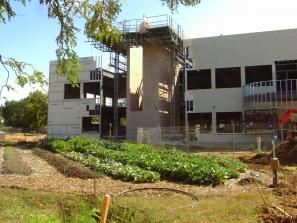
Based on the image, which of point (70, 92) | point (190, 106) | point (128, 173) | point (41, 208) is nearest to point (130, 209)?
point (41, 208)

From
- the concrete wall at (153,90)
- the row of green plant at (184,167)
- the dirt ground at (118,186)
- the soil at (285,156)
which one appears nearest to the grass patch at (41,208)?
the dirt ground at (118,186)

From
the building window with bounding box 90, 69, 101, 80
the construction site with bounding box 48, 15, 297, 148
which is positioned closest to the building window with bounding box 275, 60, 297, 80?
the construction site with bounding box 48, 15, 297, 148

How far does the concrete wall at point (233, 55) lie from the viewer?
155 feet

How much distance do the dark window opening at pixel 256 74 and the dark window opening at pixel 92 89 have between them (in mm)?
18455

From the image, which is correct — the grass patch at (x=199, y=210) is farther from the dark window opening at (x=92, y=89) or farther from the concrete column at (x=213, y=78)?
the dark window opening at (x=92, y=89)

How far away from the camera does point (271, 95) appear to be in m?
44.1

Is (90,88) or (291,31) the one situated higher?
(291,31)

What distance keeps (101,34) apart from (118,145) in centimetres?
2304

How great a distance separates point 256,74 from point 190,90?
23.0 feet

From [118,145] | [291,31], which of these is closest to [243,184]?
[118,145]

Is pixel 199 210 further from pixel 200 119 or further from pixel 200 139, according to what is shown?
pixel 200 119

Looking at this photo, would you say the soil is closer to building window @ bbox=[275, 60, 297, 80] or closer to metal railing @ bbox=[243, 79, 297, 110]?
metal railing @ bbox=[243, 79, 297, 110]

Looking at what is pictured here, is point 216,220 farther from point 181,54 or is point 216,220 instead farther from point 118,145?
point 181,54

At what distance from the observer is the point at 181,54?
54.7 meters
